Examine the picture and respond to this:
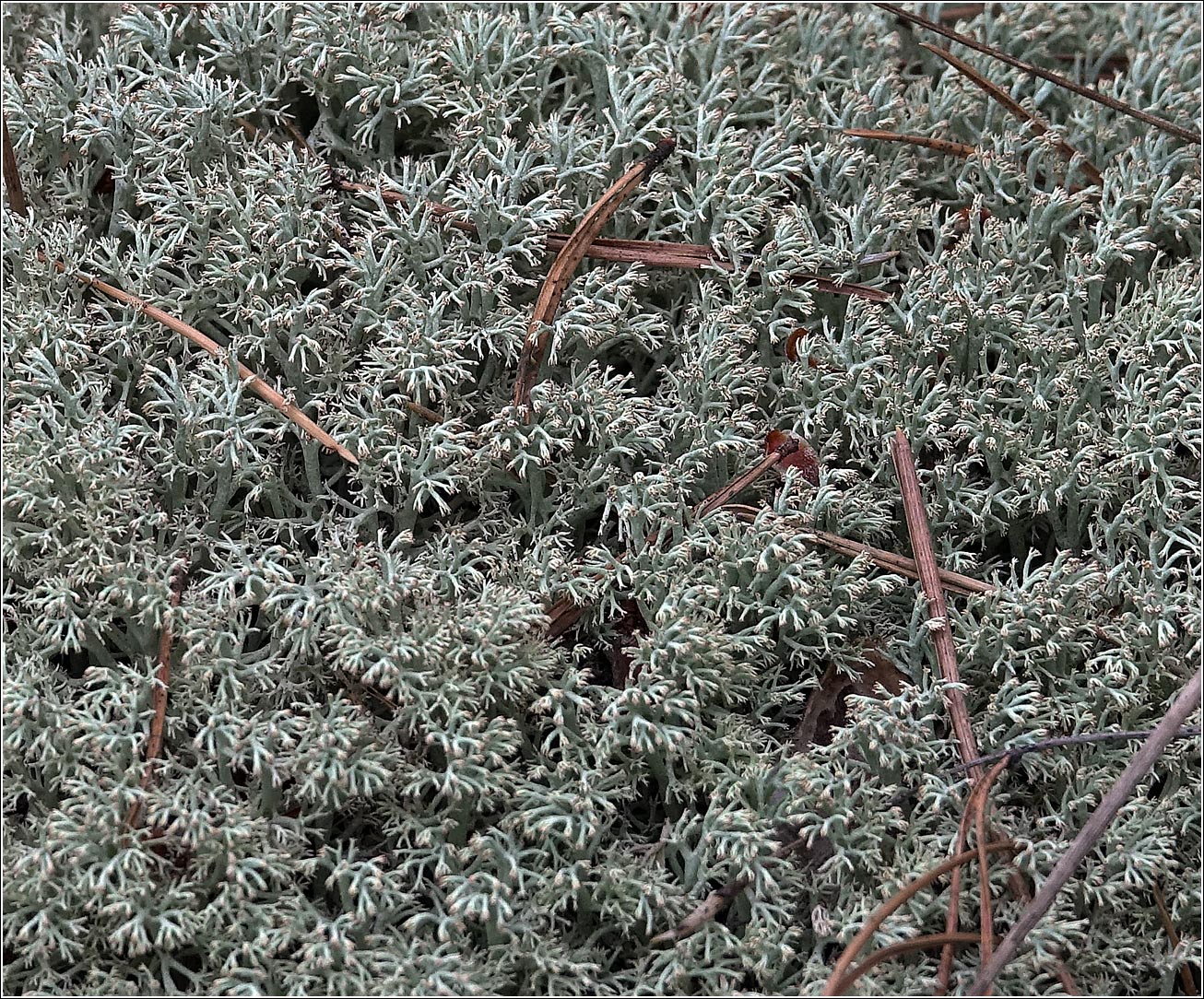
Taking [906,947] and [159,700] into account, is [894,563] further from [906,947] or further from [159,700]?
[159,700]

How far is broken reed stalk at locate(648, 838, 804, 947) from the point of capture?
1989 millimetres

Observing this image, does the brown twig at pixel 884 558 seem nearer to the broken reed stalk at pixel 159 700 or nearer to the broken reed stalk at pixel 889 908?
the broken reed stalk at pixel 889 908

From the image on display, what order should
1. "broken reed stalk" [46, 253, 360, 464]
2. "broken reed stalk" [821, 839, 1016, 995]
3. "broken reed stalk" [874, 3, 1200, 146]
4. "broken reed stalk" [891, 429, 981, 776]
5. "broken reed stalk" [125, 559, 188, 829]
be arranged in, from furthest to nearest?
"broken reed stalk" [874, 3, 1200, 146], "broken reed stalk" [46, 253, 360, 464], "broken reed stalk" [891, 429, 981, 776], "broken reed stalk" [125, 559, 188, 829], "broken reed stalk" [821, 839, 1016, 995]

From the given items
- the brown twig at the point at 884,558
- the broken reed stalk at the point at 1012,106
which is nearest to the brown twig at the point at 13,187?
the brown twig at the point at 884,558

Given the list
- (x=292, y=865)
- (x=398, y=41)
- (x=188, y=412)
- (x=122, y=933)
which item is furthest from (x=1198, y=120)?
(x=122, y=933)

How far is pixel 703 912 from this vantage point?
2.00m

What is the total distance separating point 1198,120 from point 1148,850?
183 centimetres

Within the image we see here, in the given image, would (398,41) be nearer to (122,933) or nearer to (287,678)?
(287,678)

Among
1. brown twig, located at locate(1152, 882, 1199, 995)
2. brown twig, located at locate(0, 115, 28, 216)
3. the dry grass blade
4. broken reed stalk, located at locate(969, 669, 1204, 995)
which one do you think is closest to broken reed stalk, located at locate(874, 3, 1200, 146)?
the dry grass blade

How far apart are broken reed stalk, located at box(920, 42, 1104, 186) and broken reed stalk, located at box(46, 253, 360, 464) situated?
1678 mm

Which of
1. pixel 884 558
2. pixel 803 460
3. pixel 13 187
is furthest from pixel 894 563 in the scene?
pixel 13 187

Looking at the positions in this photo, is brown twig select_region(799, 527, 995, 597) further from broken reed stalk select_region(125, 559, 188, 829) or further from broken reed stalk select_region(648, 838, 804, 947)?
broken reed stalk select_region(125, 559, 188, 829)

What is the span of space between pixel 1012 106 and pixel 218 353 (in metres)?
1.93

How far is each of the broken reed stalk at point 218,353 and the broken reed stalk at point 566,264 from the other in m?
0.38
